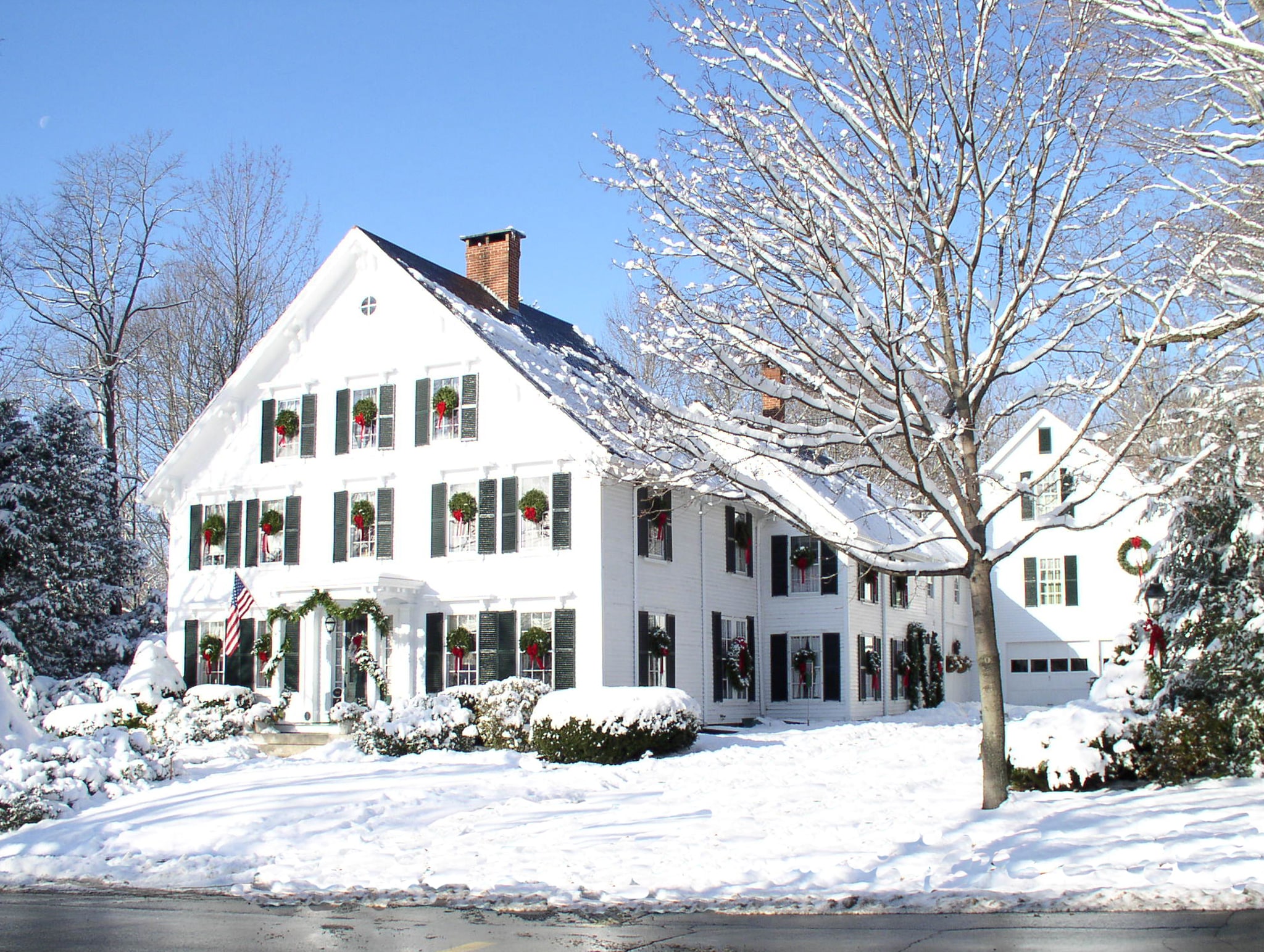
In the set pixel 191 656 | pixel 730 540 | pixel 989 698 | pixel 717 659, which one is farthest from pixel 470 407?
pixel 989 698

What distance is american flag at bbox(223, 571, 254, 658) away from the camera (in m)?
23.4

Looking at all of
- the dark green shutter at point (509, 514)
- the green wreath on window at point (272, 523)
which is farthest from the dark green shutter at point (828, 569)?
the green wreath on window at point (272, 523)

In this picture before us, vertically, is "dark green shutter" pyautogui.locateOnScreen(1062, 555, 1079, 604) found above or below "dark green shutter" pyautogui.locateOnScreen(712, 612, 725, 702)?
above

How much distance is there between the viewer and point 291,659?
2402cm

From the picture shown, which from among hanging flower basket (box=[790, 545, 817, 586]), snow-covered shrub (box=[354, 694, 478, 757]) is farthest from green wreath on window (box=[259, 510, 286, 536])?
hanging flower basket (box=[790, 545, 817, 586])

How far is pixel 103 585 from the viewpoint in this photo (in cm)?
2753

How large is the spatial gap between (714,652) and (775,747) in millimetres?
6188

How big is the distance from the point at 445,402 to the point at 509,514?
2.54 m

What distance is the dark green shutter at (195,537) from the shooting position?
25.9 m

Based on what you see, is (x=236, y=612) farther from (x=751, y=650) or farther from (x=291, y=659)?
(x=751, y=650)

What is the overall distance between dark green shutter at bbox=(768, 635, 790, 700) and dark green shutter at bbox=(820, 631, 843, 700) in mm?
742

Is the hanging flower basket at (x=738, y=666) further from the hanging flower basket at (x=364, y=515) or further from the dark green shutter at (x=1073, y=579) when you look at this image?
the dark green shutter at (x=1073, y=579)

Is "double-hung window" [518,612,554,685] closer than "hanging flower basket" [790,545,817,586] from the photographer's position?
Yes

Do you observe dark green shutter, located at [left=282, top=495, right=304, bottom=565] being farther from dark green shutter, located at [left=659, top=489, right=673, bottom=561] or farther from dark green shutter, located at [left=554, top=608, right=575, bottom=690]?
dark green shutter, located at [left=659, top=489, right=673, bottom=561]
